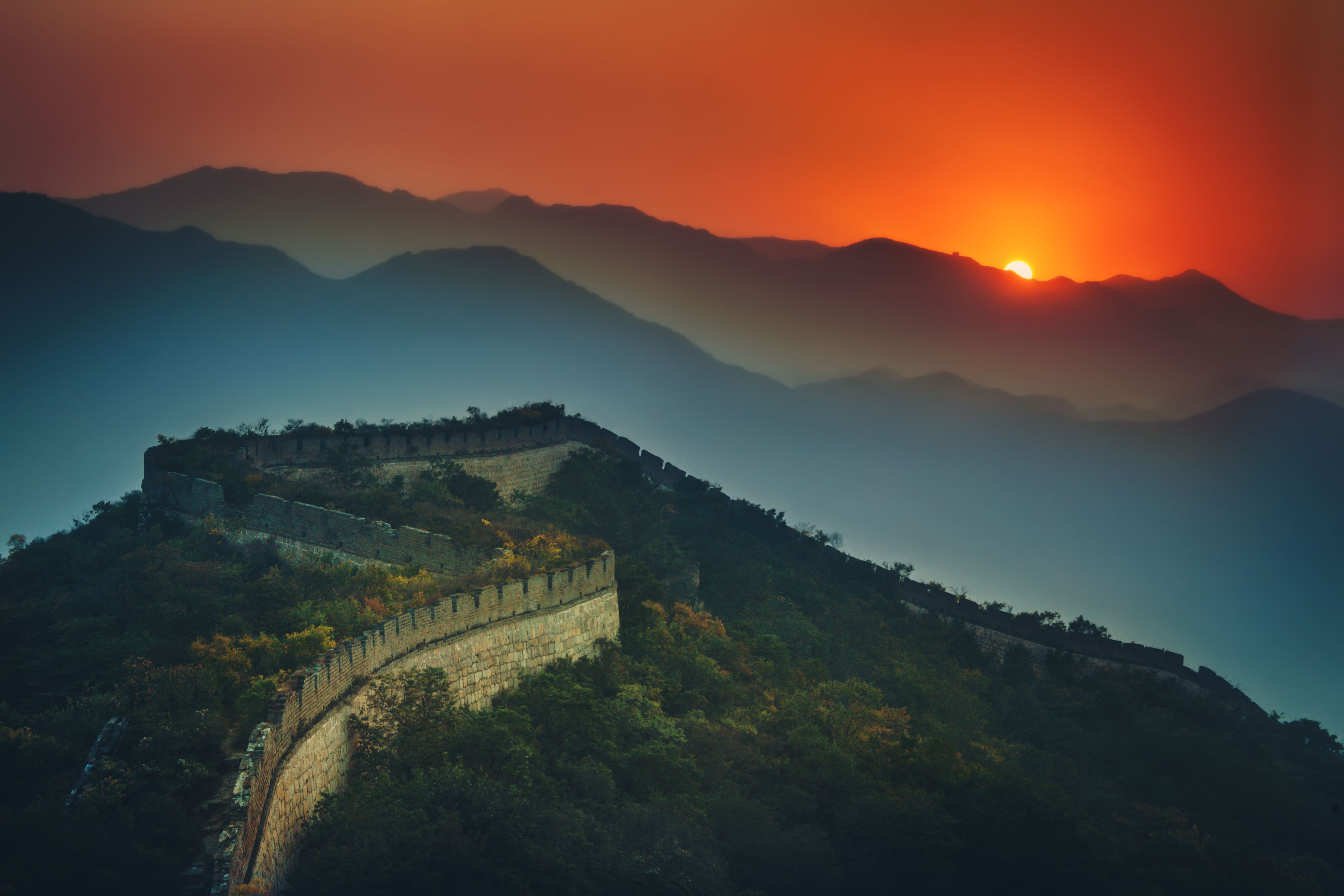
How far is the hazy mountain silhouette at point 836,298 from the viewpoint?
5753cm

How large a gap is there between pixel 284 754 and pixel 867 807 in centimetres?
892

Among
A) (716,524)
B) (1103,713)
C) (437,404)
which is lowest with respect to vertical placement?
(1103,713)

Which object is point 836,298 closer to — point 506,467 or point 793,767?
point 506,467

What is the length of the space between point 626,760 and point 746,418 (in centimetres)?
6276

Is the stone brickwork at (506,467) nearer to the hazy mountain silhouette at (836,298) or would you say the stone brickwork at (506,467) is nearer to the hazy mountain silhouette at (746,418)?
the hazy mountain silhouette at (746,418)

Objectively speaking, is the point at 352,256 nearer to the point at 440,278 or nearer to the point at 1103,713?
the point at 440,278

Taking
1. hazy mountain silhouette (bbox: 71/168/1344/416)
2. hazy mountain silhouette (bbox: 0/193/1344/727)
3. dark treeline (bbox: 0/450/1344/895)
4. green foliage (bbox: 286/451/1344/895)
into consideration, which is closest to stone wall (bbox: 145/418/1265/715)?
green foliage (bbox: 286/451/1344/895)

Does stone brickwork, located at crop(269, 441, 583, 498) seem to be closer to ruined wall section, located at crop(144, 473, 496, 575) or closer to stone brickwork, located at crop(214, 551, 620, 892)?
ruined wall section, located at crop(144, 473, 496, 575)

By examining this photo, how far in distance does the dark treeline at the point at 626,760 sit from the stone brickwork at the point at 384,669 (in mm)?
381

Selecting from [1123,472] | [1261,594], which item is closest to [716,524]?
[1261,594]

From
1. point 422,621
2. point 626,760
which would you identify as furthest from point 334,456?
point 626,760

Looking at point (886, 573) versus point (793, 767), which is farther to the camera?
point (886, 573)

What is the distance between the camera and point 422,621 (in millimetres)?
14875

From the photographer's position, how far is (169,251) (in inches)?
2167
